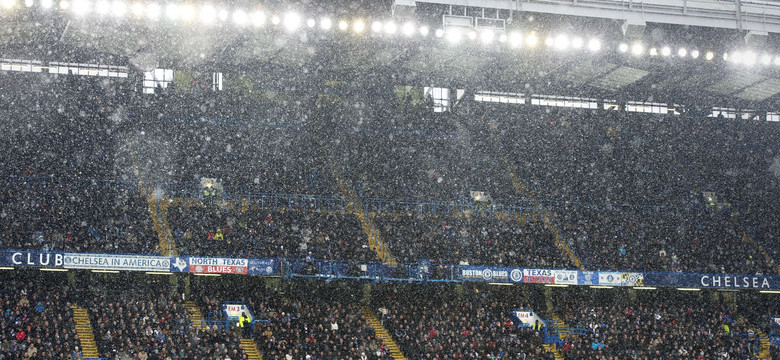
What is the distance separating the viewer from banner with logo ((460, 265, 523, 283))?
113 ft

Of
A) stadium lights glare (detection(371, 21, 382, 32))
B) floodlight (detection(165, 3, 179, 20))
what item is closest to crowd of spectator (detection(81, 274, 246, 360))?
floodlight (detection(165, 3, 179, 20))

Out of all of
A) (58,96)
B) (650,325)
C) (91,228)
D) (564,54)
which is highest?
(564,54)

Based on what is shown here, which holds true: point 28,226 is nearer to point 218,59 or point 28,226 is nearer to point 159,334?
point 159,334

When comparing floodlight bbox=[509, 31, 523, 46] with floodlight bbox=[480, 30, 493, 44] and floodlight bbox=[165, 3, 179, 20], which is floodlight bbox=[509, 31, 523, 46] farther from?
floodlight bbox=[165, 3, 179, 20]

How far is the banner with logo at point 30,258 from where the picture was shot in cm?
2995

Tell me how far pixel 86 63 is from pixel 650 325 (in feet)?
95.6

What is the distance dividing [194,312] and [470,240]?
1202cm

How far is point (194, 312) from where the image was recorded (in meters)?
32.0

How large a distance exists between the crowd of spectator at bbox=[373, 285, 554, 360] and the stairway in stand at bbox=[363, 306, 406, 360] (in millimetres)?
285

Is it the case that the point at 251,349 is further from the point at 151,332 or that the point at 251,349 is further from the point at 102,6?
the point at 102,6

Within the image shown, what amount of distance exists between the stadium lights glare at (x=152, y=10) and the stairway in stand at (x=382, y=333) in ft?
44.8

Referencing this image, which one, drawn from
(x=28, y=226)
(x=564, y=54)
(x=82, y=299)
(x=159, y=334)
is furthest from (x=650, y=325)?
(x=28, y=226)

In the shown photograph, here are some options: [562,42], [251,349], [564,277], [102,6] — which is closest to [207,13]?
[102,6]

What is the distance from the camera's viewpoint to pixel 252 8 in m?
31.9
